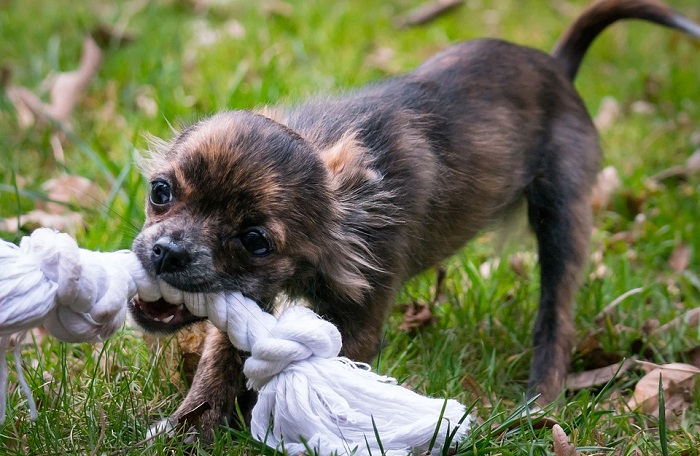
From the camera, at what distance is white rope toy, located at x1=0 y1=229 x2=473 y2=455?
8.28 ft

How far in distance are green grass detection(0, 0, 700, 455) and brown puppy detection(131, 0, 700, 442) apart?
0.87 ft

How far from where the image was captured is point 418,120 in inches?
148

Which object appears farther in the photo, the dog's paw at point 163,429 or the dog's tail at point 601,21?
the dog's tail at point 601,21

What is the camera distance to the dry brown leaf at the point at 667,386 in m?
3.58

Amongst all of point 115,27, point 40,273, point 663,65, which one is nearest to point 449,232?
point 40,273

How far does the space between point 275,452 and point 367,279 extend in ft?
2.57

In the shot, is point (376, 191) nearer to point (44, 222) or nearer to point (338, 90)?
point (338, 90)

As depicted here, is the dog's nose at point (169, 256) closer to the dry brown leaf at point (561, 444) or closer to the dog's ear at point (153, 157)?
the dog's ear at point (153, 157)

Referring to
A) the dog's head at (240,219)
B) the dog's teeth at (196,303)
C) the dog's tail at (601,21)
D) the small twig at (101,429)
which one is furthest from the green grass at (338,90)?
the dog's tail at (601,21)

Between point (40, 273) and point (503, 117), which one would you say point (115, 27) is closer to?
point (503, 117)

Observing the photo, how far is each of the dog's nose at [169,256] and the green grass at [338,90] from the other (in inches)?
20.3

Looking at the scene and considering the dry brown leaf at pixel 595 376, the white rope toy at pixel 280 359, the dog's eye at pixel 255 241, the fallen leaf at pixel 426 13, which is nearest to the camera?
the white rope toy at pixel 280 359

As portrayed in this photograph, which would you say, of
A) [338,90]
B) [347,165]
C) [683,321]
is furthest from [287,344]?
[683,321]

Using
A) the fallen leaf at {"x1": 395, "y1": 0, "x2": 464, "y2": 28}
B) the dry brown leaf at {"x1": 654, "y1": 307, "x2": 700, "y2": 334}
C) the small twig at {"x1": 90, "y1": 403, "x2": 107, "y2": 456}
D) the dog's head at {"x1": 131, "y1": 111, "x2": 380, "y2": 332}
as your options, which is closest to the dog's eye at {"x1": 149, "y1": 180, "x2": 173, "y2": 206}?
the dog's head at {"x1": 131, "y1": 111, "x2": 380, "y2": 332}
